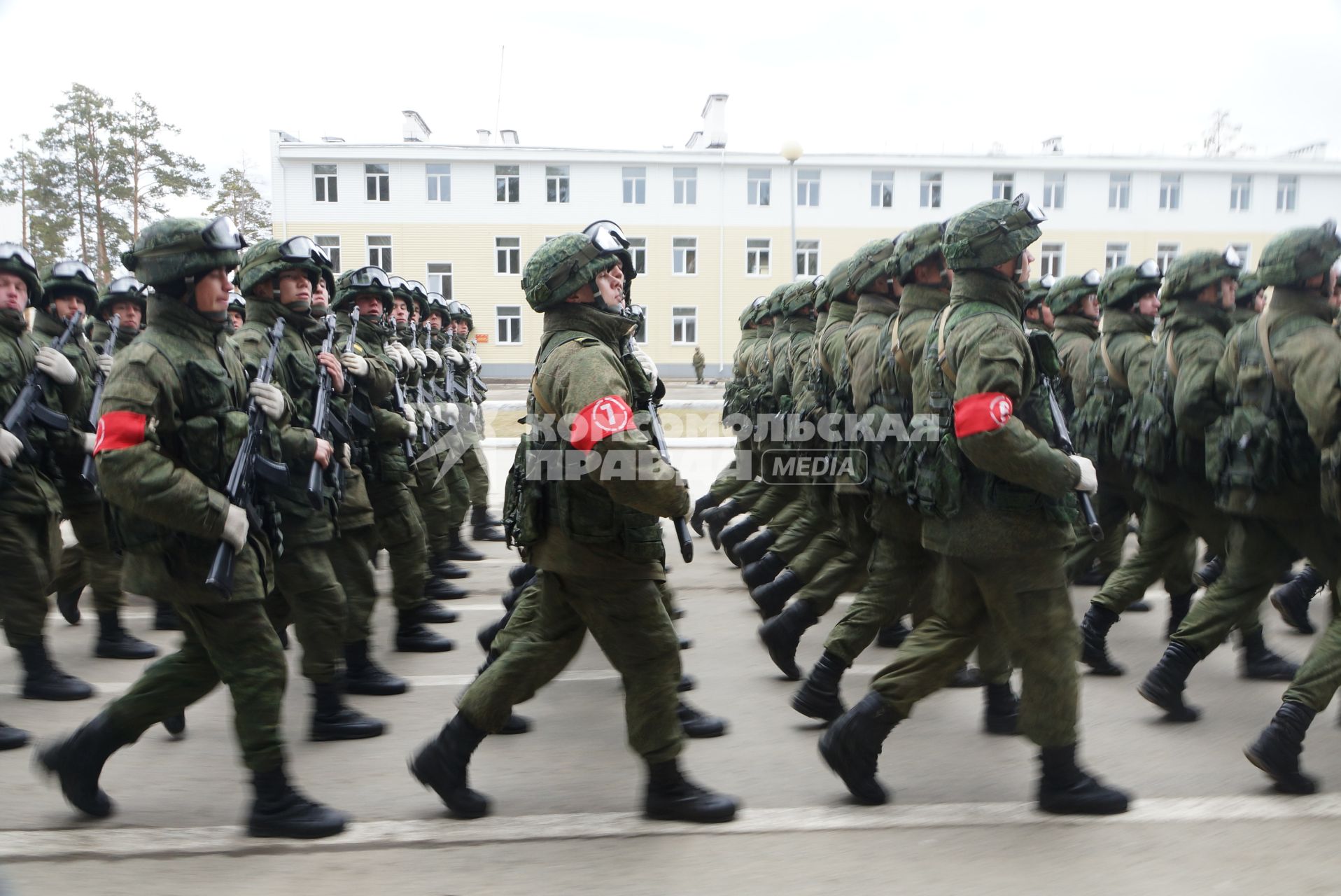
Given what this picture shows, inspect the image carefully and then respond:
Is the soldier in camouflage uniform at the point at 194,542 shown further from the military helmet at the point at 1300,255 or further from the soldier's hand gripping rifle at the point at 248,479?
the military helmet at the point at 1300,255

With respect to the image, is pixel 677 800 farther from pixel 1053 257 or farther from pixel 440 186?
pixel 1053 257

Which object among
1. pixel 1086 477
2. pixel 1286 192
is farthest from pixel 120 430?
pixel 1286 192

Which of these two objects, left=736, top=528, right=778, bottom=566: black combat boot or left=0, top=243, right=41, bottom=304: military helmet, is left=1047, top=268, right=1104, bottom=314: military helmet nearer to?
left=736, top=528, right=778, bottom=566: black combat boot

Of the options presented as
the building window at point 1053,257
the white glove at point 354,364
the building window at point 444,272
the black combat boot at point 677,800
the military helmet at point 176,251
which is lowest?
the black combat boot at point 677,800

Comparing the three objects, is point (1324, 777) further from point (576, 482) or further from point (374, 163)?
point (374, 163)

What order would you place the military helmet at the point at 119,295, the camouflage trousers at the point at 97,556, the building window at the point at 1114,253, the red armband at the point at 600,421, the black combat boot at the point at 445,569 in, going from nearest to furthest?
the red armband at the point at 600,421, the camouflage trousers at the point at 97,556, the military helmet at the point at 119,295, the black combat boot at the point at 445,569, the building window at the point at 1114,253

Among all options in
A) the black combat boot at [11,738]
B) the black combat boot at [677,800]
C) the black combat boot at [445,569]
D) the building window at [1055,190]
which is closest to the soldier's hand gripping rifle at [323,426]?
the black combat boot at [11,738]

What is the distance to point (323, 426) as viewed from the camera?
198 inches

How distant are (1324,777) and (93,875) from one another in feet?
14.9

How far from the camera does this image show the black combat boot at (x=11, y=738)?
4.57 metres

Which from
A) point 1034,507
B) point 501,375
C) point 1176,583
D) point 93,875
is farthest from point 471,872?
point 501,375

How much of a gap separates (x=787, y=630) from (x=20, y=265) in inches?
171

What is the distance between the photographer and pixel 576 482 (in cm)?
368

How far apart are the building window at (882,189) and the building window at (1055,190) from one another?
20.3ft
